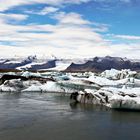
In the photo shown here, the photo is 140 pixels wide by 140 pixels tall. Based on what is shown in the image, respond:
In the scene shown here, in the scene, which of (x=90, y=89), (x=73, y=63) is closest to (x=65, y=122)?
(x=90, y=89)

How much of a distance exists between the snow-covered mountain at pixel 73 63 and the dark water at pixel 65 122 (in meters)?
140

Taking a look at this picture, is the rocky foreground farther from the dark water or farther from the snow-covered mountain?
the snow-covered mountain

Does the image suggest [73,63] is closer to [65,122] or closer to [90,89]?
[90,89]

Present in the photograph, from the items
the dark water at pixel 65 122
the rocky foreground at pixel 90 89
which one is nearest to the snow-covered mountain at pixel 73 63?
the rocky foreground at pixel 90 89

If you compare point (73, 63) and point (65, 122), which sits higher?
point (73, 63)

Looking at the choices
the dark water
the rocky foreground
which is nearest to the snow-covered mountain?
the rocky foreground

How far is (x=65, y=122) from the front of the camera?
13156 millimetres

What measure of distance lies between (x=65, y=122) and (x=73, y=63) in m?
154

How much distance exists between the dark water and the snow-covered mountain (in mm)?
140385

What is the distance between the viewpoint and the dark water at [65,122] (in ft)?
36.3

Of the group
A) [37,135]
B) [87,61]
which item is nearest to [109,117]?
[37,135]

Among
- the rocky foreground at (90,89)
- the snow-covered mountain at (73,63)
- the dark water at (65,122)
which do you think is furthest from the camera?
the snow-covered mountain at (73,63)

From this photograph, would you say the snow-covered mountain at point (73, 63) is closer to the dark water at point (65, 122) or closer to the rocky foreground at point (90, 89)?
the rocky foreground at point (90, 89)

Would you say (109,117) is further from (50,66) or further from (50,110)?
(50,66)
